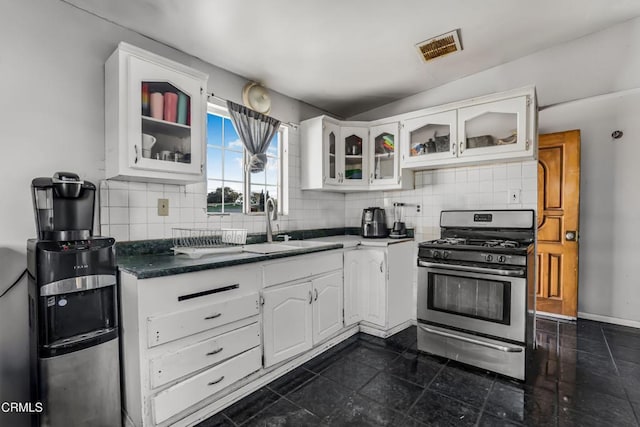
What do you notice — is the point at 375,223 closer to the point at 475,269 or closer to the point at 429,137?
the point at 429,137

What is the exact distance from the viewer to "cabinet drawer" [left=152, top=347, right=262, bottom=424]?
145 centimetres

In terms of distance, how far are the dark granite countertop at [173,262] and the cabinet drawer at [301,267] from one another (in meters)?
0.07

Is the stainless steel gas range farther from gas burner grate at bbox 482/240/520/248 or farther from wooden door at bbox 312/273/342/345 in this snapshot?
wooden door at bbox 312/273/342/345

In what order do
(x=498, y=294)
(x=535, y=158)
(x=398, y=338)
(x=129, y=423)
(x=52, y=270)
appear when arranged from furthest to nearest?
(x=398, y=338) < (x=535, y=158) < (x=498, y=294) < (x=129, y=423) < (x=52, y=270)

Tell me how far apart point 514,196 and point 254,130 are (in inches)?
90.0

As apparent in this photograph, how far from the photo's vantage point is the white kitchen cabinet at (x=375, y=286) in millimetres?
2658

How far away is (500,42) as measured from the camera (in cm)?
248

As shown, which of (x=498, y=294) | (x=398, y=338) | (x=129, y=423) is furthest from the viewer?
(x=398, y=338)

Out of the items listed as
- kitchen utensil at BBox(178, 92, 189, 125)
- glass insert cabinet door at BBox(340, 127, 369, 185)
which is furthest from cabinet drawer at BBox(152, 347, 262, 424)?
glass insert cabinet door at BBox(340, 127, 369, 185)

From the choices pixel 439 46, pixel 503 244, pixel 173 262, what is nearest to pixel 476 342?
pixel 503 244

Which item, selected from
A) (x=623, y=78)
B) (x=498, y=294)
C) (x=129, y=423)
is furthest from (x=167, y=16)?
(x=623, y=78)

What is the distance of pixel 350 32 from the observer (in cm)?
215

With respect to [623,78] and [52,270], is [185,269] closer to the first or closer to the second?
[52,270]

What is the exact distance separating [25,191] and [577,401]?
3.22 metres
